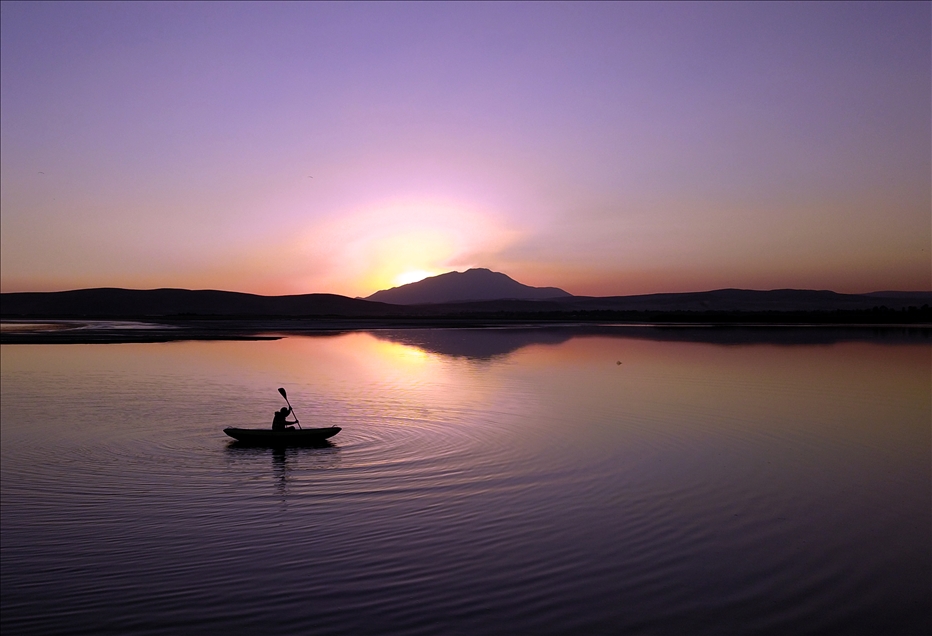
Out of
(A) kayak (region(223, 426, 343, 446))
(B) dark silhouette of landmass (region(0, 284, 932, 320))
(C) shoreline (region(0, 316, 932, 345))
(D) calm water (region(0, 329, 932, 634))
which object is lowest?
(D) calm water (region(0, 329, 932, 634))

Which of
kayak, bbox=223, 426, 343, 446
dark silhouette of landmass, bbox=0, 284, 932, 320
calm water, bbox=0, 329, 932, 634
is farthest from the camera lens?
dark silhouette of landmass, bbox=0, 284, 932, 320

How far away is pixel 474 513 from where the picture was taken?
9703 mm

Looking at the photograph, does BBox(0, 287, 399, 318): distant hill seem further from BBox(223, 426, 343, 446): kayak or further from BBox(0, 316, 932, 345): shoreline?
BBox(223, 426, 343, 446): kayak

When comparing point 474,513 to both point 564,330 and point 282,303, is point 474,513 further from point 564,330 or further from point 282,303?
point 282,303

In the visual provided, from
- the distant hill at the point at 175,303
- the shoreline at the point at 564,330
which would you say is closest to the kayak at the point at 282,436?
the shoreline at the point at 564,330

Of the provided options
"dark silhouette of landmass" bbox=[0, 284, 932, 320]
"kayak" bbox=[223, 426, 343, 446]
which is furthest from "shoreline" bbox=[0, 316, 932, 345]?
"dark silhouette of landmass" bbox=[0, 284, 932, 320]

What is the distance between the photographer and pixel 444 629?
6.14 metres

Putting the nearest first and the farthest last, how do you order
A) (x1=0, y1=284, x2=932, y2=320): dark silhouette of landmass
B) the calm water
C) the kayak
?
1. the calm water
2. the kayak
3. (x1=0, y1=284, x2=932, y2=320): dark silhouette of landmass

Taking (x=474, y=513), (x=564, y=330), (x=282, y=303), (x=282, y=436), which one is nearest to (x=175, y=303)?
(x=282, y=303)

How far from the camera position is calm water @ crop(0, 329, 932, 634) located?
21.8 ft

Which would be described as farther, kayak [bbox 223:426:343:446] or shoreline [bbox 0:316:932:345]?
shoreline [bbox 0:316:932:345]

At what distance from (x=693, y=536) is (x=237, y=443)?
31.8ft

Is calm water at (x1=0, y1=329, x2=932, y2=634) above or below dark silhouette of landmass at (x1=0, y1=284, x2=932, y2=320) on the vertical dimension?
below

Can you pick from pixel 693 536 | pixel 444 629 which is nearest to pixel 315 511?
pixel 444 629
